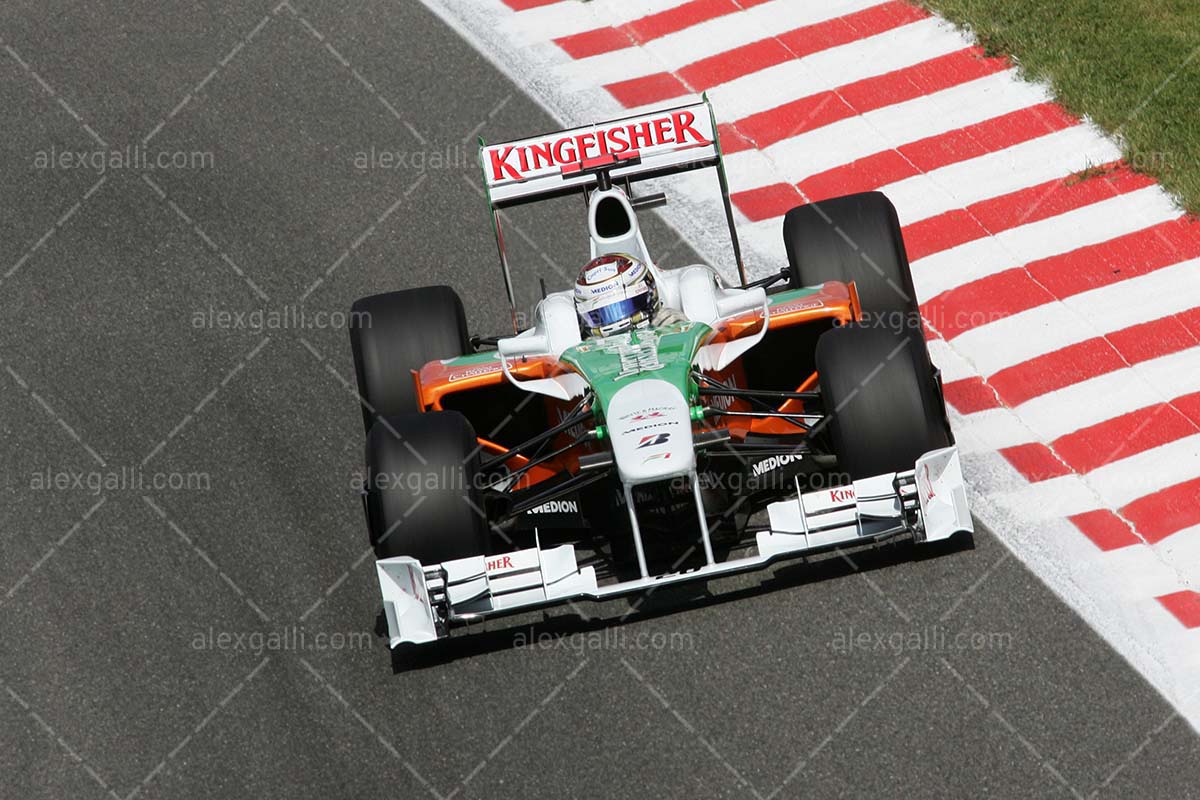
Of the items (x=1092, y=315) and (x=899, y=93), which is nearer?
(x=1092, y=315)

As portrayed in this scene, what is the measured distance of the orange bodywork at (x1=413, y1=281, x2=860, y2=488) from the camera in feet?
25.1

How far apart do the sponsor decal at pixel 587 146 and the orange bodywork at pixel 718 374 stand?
1201mm

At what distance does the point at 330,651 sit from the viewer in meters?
8.00

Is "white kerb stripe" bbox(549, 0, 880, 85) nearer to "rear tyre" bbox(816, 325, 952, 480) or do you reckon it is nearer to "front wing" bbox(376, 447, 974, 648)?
"rear tyre" bbox(816, 325, 952, 480)

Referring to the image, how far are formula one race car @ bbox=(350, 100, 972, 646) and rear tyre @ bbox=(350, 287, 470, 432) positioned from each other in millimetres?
11

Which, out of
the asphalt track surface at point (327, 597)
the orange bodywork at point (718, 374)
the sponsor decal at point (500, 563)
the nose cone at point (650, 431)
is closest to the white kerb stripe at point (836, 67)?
the asphalt track surface at point (327, 597)

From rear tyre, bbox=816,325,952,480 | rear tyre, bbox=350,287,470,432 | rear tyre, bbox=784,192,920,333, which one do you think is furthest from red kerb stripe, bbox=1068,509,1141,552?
rear tyre, bbox=350,287,470,432

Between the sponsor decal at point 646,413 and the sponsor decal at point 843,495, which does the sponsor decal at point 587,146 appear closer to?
the sponsor decal at point 646,413

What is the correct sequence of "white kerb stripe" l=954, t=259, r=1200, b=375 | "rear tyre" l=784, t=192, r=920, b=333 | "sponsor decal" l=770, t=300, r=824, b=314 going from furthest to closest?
"white kerb stripe" l=954, t=259, r=1200, b=375
"rear tyre" l=784, t=192, r=920, b=333
"sponsor decal" l=770, t=300, r=824, b=314

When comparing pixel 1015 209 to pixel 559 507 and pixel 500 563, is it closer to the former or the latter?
pixel 559 507

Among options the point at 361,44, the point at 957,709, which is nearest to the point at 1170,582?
the point at 957,709

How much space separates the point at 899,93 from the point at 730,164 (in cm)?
133

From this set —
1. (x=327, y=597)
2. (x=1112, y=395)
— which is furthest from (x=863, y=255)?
(x=327, y=597)

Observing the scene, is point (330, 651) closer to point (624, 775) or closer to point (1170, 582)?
point (624, 775)
